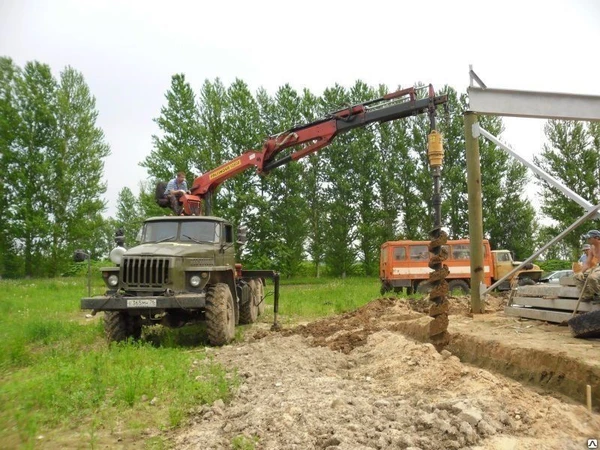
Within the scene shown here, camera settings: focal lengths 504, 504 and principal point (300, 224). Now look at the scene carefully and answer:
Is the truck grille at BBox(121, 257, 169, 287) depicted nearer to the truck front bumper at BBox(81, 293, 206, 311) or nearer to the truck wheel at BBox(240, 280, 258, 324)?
the truck front bumper at BBox(81, 293, 206, 311)

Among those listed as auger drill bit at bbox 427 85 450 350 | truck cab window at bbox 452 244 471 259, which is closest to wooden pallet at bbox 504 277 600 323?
auger drill bit at bbox 427 85 450 350

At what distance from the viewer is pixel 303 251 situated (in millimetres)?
32812

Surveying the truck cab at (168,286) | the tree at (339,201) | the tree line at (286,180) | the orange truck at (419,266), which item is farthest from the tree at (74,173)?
the truck cab at (168,286)

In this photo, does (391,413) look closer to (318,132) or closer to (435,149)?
(435,149)

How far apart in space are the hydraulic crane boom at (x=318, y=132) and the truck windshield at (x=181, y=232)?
135cm

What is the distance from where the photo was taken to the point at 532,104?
27.2 ft

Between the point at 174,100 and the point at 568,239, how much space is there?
2459cm

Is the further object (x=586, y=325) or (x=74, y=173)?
(x=74, y=173)

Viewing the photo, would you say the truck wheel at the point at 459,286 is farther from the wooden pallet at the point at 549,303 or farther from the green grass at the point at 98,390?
the green grass at the point at 98,390

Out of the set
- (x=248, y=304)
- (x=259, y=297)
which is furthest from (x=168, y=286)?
(x=259, y=297)

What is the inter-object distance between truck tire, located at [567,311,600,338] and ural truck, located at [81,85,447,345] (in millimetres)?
3775

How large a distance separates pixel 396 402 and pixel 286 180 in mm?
29351

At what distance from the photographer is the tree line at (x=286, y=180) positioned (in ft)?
92.2

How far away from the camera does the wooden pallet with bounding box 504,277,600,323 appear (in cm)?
694
